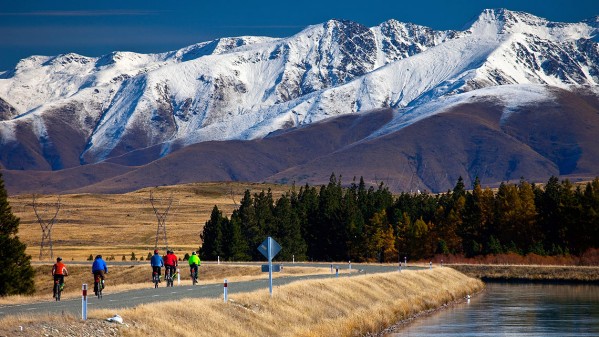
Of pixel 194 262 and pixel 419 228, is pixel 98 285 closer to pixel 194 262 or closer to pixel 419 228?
pixel 194 262

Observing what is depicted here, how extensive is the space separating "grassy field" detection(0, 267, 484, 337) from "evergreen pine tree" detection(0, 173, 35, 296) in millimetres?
17679

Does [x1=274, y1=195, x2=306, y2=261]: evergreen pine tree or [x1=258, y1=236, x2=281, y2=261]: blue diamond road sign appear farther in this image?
[x1=274, y1=195, x2=306, y2=261]: evergreen pine tree

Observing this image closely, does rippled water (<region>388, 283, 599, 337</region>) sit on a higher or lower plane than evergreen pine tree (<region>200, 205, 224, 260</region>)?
lower

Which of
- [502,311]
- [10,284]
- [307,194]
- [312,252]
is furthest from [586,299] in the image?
[307,194]

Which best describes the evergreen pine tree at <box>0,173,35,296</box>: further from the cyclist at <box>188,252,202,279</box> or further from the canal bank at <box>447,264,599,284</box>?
the canal bank at <box>447,264,599,284</box>

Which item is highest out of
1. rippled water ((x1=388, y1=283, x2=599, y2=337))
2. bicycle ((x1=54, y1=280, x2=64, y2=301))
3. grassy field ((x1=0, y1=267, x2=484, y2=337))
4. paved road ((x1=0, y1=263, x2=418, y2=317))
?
bicycle ((x1=54, y1=280, x2=64, y2=301))

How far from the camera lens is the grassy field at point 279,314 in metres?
36.3

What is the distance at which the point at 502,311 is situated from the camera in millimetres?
74688

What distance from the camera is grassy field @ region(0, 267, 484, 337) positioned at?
36.3 meters

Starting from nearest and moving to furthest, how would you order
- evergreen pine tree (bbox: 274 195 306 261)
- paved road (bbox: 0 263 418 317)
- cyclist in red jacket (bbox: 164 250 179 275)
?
paved road (bbox: 0 263 418 317) → cyclist in red jacket (bbox: 164 250 179 275) → evergreen pine tree (bbox: 274 195 306 261)

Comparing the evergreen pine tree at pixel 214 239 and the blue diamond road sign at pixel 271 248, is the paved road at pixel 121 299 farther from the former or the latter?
the evergreen pine tree at pixel 214 239

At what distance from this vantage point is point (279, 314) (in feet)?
161

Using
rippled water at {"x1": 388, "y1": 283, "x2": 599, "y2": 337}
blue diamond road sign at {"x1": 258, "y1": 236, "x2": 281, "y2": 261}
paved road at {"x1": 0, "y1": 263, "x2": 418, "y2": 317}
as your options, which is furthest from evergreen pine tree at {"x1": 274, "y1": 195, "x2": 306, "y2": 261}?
blue diamond road sign at {"x1": 258, "y1": 236, "x2": 281, "y2": 261}

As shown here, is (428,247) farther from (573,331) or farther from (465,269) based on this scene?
(573,331)
